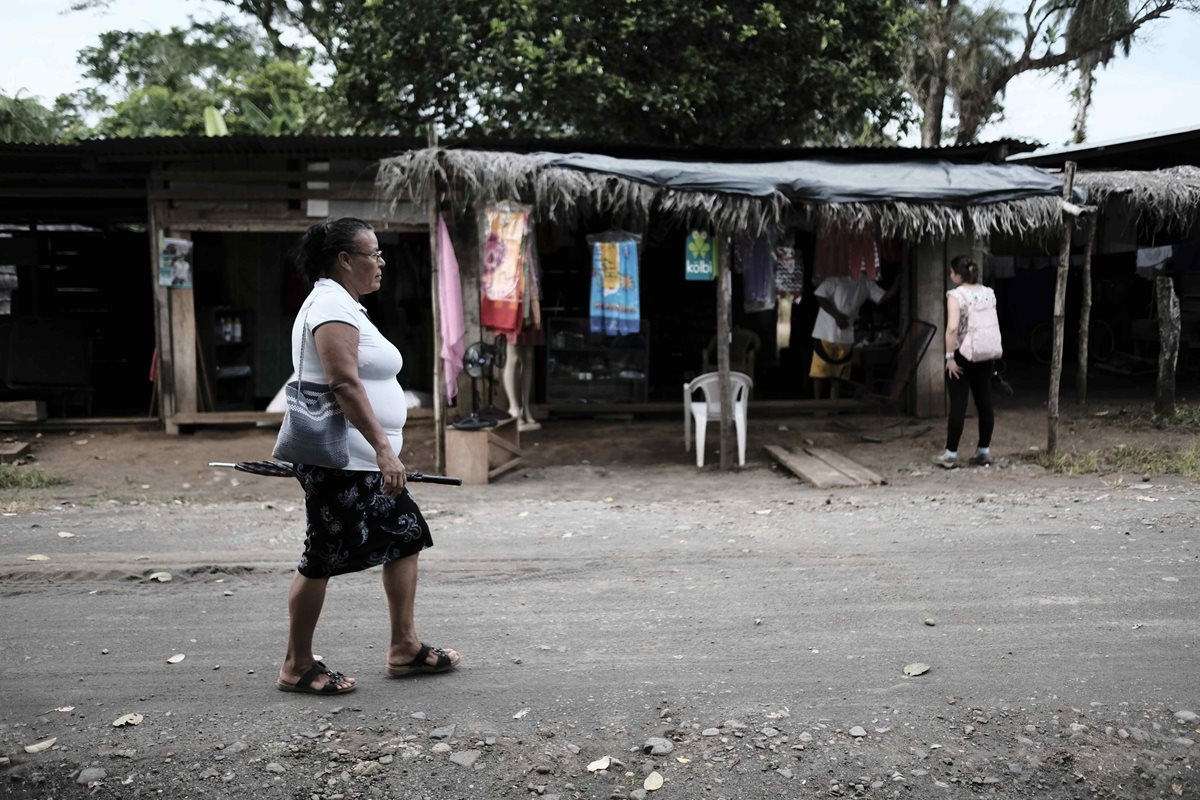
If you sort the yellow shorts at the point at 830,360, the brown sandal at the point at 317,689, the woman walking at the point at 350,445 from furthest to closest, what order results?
the yellow shorts at the point at 830,360 < the brown sandal at the point at 317,689 < the woman walking at the point at 350,445

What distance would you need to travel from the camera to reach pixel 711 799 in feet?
9.82

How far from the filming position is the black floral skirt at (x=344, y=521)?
11.3 ft

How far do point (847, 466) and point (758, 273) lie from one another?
7.93 feet

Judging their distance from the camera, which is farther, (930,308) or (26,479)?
(930,308)

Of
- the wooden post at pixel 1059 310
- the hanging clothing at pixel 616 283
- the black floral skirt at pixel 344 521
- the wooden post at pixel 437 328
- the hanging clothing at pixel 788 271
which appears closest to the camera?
the black floral skirt at pixel 344 521

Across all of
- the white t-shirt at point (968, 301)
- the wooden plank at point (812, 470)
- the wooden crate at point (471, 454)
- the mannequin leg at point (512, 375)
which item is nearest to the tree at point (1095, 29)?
the white t-shirt at point (968, 301)

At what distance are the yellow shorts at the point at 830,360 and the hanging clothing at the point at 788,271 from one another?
101 centimetres

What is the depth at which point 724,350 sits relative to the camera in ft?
30.0

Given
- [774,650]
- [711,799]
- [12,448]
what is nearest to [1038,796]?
[711,799]

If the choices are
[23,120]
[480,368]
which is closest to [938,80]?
[480,368]

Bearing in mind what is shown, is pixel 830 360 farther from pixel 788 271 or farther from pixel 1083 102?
pixel 1083 102

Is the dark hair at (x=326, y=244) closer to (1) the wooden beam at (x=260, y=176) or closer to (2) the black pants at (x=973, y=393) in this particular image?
(2) the black pants at (x=973, y=393)

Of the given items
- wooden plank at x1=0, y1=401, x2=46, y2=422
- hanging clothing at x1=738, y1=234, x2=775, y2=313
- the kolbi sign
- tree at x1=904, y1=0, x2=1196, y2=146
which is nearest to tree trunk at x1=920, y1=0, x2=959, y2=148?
tree at x1=904, y1=0, x2=1196, y2=146

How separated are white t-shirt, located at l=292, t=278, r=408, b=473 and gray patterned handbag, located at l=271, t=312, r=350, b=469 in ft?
0.09
